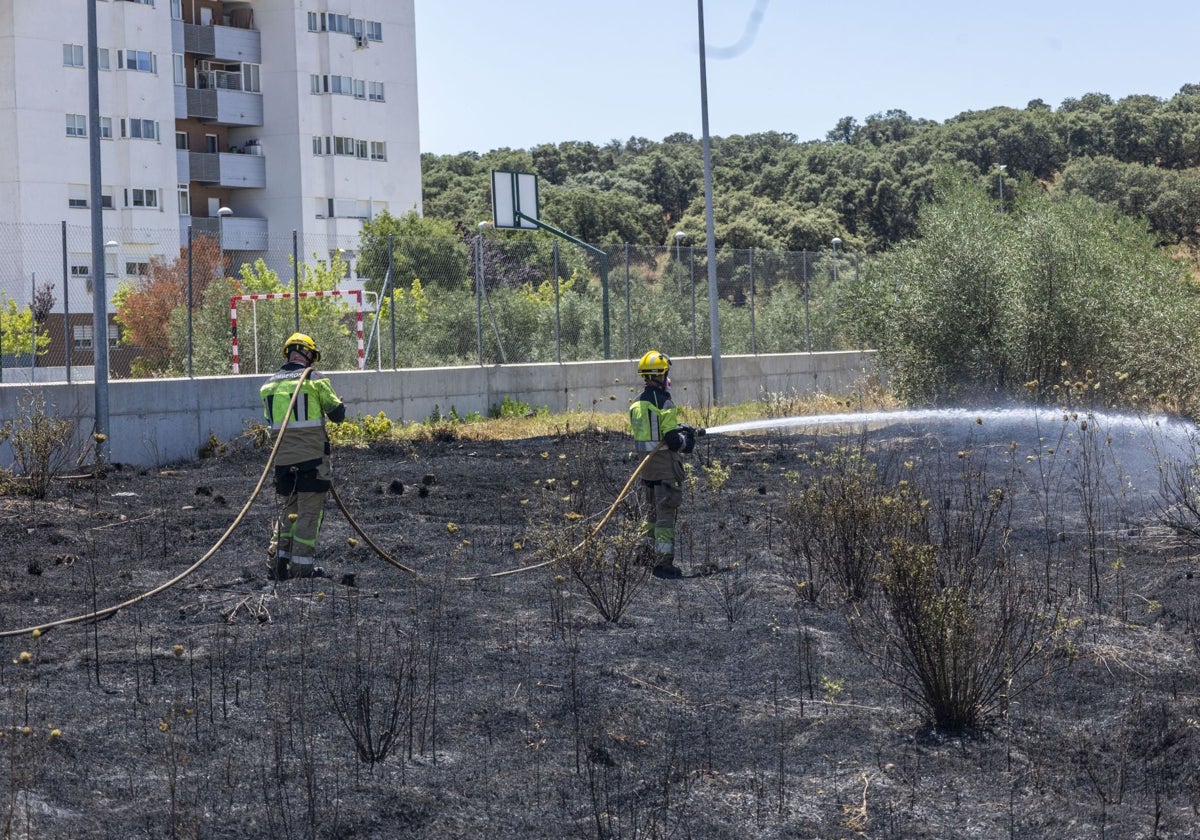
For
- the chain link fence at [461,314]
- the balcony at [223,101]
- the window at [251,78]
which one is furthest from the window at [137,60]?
the chain link fence at [461,314]

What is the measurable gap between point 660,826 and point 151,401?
1364 cm

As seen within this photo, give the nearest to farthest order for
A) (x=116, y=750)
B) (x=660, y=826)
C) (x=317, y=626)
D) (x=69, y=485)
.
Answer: (x=660, y=826)
(x=116, y=750)
(x=317, y=626)
(x=69, y=485)

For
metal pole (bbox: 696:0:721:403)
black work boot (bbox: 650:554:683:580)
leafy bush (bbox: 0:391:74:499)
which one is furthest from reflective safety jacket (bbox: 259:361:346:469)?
metal pole (bbox: 696:0:721:403)

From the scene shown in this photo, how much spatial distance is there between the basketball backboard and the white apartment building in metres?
19.7

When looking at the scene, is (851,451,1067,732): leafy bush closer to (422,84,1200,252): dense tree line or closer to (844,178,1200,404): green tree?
(844,178,1200,404): green tree

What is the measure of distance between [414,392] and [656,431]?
11725mm

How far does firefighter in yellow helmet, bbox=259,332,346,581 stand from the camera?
9797mm

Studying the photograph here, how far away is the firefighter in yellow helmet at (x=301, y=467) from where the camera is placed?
32.1ft

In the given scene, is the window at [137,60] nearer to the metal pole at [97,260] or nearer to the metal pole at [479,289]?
the metal pole at [479,289]

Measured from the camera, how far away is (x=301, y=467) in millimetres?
9836

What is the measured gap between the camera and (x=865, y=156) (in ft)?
236

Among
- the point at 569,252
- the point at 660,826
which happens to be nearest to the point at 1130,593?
the point at 660,826

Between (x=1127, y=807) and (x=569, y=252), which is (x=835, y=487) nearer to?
(x=1127, y=807)

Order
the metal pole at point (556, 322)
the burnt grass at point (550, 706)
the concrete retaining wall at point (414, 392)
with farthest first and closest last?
the metal pole at point (556, 322)
the concrete retaining wall at point (414, 392)
the burnt grass at point (550, 706)
